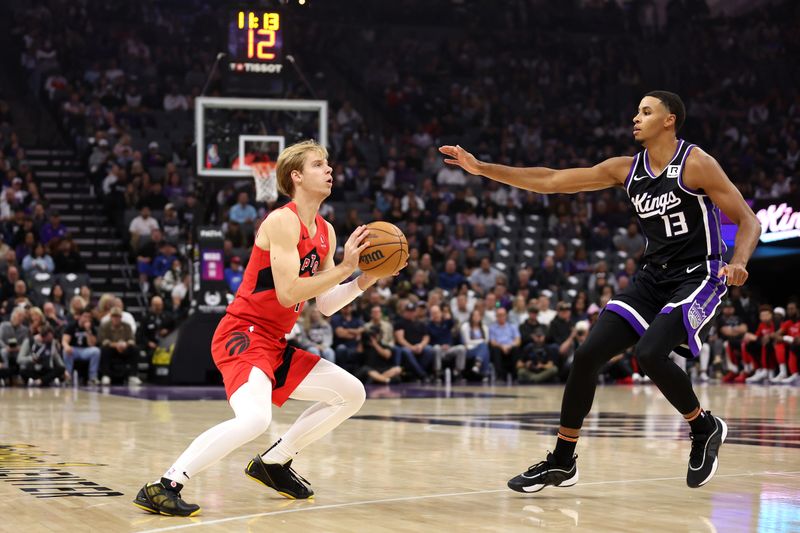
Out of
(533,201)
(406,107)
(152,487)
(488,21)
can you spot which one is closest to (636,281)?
(152,487)

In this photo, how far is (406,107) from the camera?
27.9 m

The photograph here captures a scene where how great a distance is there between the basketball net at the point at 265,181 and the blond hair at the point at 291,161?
10.5 m

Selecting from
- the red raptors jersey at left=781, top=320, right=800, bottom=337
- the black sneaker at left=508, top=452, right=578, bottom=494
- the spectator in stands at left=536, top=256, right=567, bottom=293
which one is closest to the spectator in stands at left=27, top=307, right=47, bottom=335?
the spectator in stands at left=536, top=256, right=567, bottom=293

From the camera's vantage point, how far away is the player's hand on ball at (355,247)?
18.1 ft

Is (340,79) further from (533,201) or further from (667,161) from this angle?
(667,161)

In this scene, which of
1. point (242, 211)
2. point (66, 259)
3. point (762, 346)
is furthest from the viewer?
point (242, 211)

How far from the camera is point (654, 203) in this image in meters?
5.99

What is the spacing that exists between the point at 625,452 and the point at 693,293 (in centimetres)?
251

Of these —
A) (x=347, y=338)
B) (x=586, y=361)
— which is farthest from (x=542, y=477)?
(x=347, y=338)

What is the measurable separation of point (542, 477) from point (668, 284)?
1173mm

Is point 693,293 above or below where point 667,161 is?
below

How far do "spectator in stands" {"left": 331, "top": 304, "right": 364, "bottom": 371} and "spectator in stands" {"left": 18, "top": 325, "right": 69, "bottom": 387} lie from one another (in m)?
3.98

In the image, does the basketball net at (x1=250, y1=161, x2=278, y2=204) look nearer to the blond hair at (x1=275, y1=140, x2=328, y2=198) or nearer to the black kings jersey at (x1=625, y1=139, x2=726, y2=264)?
the blond hair at (x1=275, y1=140, x2=328, y2=198)

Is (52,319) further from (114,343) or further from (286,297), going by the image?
(286,297)
